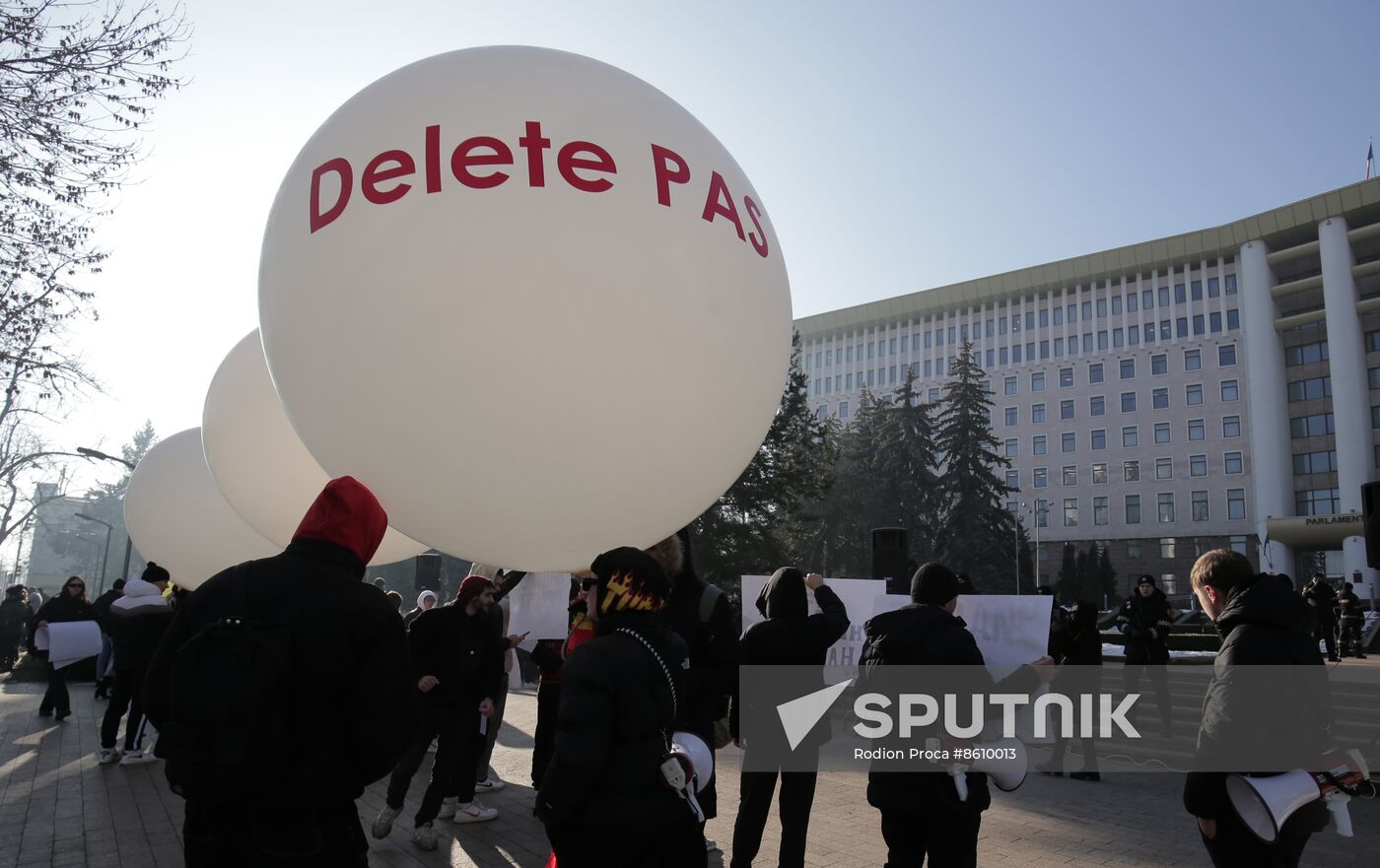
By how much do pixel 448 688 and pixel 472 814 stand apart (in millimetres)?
1093

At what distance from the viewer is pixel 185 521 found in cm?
648

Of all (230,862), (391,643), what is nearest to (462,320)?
(391,643)

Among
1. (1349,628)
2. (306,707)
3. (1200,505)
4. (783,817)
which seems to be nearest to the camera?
(306,707)

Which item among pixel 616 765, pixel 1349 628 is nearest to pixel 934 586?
pixel 616 765

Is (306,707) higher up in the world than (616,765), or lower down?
higher up

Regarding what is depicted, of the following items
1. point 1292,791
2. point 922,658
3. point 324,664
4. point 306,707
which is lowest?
point 1292,791

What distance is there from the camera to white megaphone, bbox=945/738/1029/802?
3.35 meters

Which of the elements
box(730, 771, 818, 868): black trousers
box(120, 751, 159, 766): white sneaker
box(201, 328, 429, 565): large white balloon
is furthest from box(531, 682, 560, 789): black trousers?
box(120, 751, 159, 766): white sneaker

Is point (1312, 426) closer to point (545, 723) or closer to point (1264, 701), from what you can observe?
point (545, 723)

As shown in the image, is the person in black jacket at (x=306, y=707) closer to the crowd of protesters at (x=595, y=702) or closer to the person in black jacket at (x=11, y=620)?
the crowd of protesters at (x=595, y=702)

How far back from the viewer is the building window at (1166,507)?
59.5 meters

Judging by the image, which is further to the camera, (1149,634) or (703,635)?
(1149,634)

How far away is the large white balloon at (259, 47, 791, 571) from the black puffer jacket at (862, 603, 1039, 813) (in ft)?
4.27

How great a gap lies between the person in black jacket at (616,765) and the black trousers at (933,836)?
1244 millimetres
